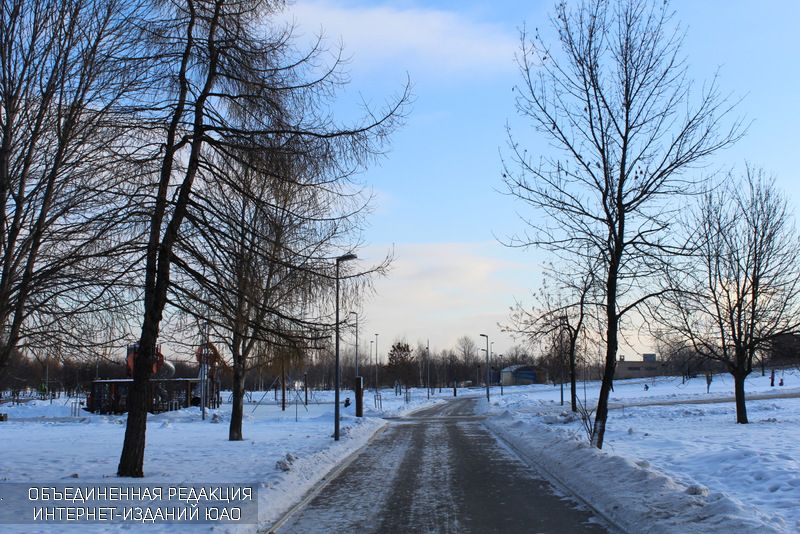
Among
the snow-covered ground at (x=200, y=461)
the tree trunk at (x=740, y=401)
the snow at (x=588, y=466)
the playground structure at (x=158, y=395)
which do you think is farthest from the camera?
the playground structure at (x=158, y=395)

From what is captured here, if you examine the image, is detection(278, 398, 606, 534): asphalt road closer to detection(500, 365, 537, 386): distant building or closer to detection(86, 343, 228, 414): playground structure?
detection(86, 343, 228, 414): playground structure

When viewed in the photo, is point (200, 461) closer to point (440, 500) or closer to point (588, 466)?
point (440, 500)

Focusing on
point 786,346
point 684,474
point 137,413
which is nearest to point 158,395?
point 137,413

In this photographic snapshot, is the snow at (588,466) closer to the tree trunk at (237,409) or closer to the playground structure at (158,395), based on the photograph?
the tree trunk at (237,409)

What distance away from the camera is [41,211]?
10281 mm

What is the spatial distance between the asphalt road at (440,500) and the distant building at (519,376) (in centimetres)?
11911

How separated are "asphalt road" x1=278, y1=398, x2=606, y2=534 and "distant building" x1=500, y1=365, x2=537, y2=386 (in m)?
119

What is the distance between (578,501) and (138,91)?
987cm

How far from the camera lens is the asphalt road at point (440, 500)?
29.5 feet

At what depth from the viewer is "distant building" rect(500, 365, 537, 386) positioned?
134500 mm

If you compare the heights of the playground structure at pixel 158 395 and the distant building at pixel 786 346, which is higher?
the distant building at pixel 786 346

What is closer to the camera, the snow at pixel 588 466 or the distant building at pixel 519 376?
the snow at pixel 588 466

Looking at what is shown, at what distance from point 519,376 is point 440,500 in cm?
12864

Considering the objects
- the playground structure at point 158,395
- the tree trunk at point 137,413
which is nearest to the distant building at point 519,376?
the playground structure at point 158,395
